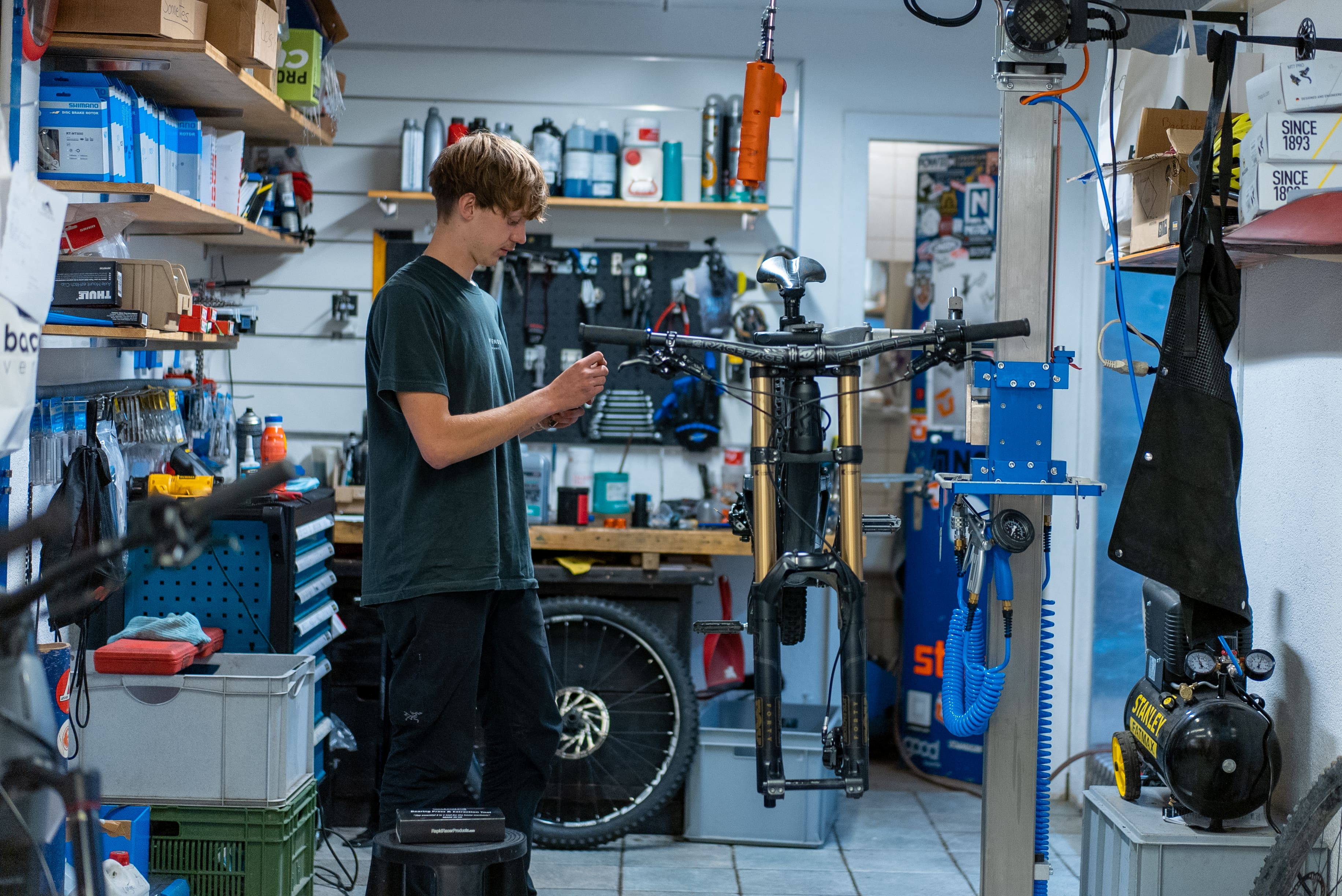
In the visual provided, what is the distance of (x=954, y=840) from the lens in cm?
366

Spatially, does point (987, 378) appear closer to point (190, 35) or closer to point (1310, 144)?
point (1310, 144)

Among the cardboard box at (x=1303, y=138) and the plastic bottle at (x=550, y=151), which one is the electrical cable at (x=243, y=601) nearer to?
the plastic bottle at (x=550, y=151)

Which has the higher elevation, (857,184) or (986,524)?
(857,184)

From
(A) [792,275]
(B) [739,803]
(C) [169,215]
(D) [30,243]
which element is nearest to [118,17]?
(C) [169,215]

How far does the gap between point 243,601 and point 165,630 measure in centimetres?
35

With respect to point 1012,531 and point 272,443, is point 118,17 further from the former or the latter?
point 1012,531

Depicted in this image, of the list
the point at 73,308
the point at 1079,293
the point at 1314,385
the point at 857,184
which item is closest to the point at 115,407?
the point at 73,308

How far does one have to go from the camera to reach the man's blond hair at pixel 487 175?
2275 millimetres

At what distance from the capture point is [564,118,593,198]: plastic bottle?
3.98 m

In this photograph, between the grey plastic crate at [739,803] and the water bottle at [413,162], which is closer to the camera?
the grey plastic crate at [739,803]

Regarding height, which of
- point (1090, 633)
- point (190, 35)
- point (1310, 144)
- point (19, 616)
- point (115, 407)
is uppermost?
point (190, 35)

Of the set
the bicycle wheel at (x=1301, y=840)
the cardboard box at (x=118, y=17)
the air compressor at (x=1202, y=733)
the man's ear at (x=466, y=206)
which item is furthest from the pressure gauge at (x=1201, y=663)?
the cardboard box at (x=118, y=17)

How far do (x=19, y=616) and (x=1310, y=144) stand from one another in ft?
7.13

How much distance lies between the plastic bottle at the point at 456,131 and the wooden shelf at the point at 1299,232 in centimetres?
234
